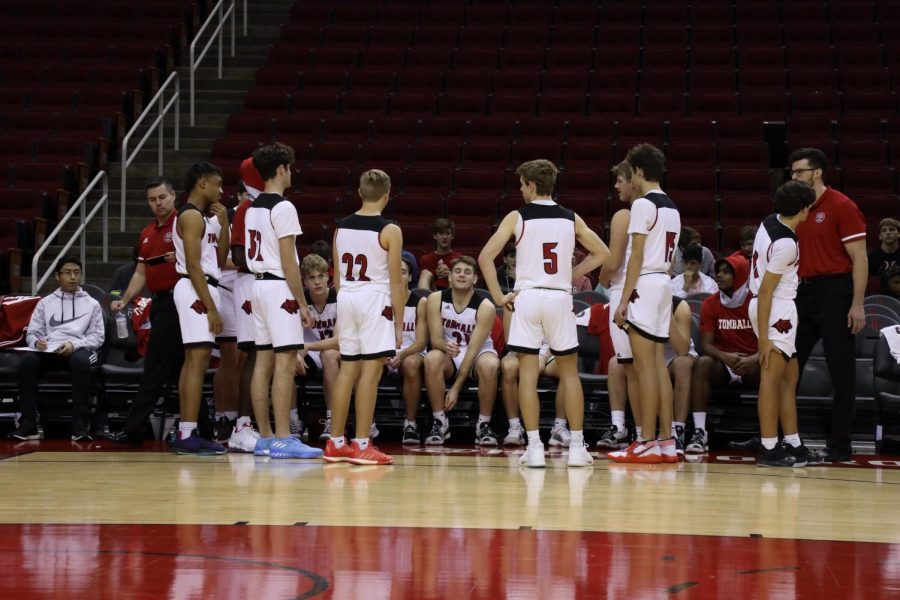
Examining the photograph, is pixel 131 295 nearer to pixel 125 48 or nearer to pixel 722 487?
pixel 722 487

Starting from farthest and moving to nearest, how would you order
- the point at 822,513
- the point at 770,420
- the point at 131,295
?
the point at 131,295, the point at 770,420, the point at 822,513

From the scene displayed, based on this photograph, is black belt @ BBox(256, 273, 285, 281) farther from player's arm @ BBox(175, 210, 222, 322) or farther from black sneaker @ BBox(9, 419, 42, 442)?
black sneaker @ BBox(9, 419, 42, 442)

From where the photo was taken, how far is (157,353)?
7109 mm

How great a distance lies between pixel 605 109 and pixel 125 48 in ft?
20.3

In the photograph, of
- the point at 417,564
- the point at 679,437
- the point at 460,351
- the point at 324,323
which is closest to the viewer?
the point at 417,564

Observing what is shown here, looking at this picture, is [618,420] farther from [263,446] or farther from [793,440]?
[263,446]

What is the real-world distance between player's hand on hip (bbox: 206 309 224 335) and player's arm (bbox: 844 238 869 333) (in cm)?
358

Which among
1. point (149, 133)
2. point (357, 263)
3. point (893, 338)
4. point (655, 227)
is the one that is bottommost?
point (893, 338)

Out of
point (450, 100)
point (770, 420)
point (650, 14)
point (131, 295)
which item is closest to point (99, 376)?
point (131, 295)

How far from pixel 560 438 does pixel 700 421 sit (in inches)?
34.9

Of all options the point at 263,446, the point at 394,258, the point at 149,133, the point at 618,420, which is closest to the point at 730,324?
the point at 618,420

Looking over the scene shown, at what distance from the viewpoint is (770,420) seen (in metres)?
6.55

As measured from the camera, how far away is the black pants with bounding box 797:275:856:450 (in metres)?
6.75

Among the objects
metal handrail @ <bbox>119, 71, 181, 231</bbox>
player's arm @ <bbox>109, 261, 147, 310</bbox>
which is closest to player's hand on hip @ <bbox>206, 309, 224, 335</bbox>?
player's arm @ <bbox>109, 261, 147, 310</bbox>
